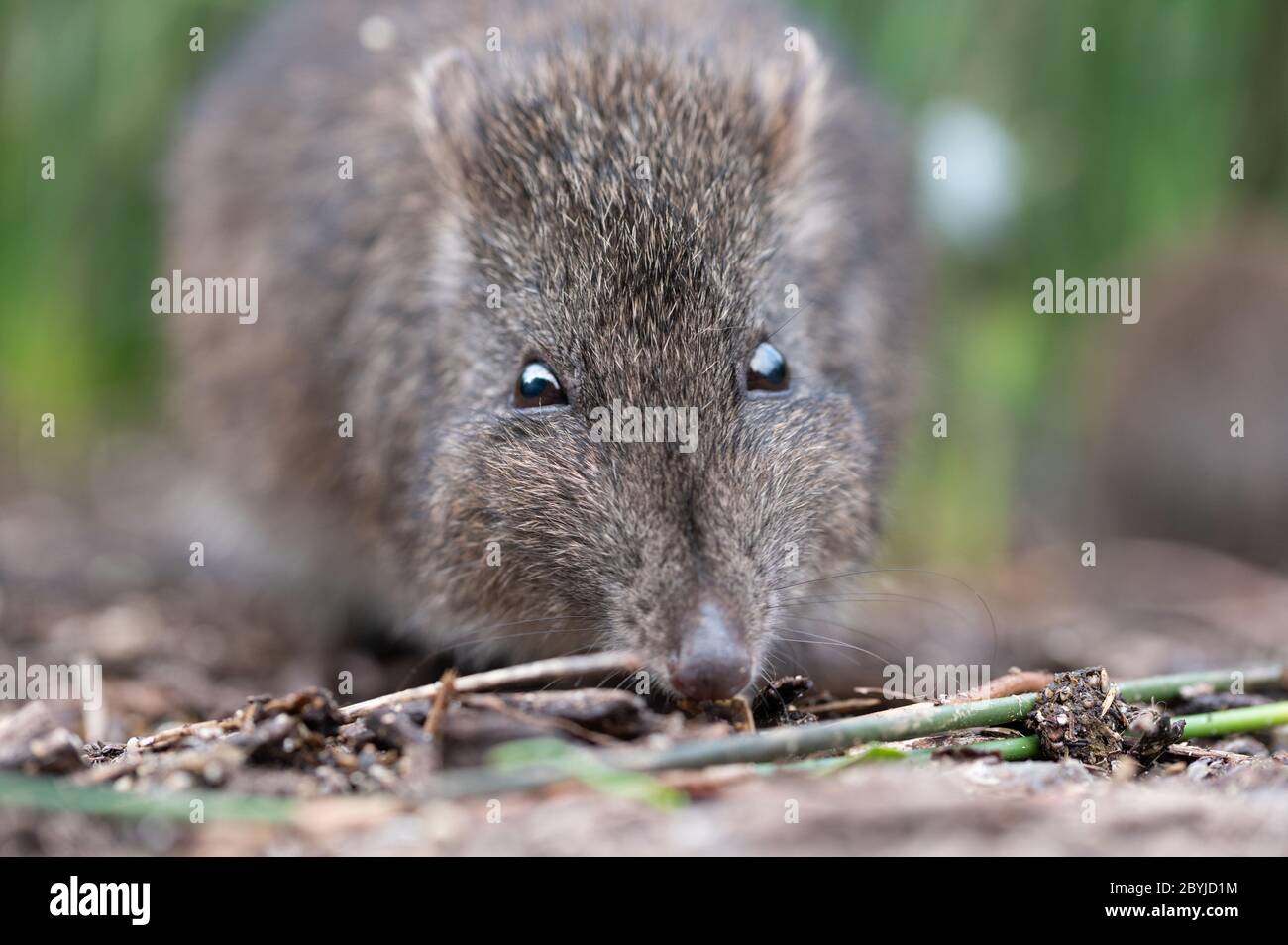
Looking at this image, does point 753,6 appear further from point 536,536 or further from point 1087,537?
point 1087,537

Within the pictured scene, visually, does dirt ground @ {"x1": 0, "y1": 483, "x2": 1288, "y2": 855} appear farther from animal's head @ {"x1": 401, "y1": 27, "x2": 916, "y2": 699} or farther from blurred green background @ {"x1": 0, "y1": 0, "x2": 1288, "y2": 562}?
blurred green background @ {"x1": 0, "y1": 0, "x2": 1288, "y2": 562}

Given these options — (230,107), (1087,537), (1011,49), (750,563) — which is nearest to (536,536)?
(750,563)

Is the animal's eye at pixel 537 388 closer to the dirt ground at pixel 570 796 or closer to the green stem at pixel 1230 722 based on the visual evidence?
the dirt ground at pixel 570 796

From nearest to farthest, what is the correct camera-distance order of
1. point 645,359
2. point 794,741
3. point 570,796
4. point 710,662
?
point 570,796
point 794,741
point 710,662
point 645,359

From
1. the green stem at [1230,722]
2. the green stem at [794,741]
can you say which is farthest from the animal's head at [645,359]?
the green stem at [1230,722]

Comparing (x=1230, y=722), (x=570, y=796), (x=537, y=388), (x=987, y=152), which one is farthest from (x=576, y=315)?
(x=987, y=152)

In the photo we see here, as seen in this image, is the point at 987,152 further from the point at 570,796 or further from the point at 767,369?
the point at 570,796

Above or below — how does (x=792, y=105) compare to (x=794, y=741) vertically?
above
